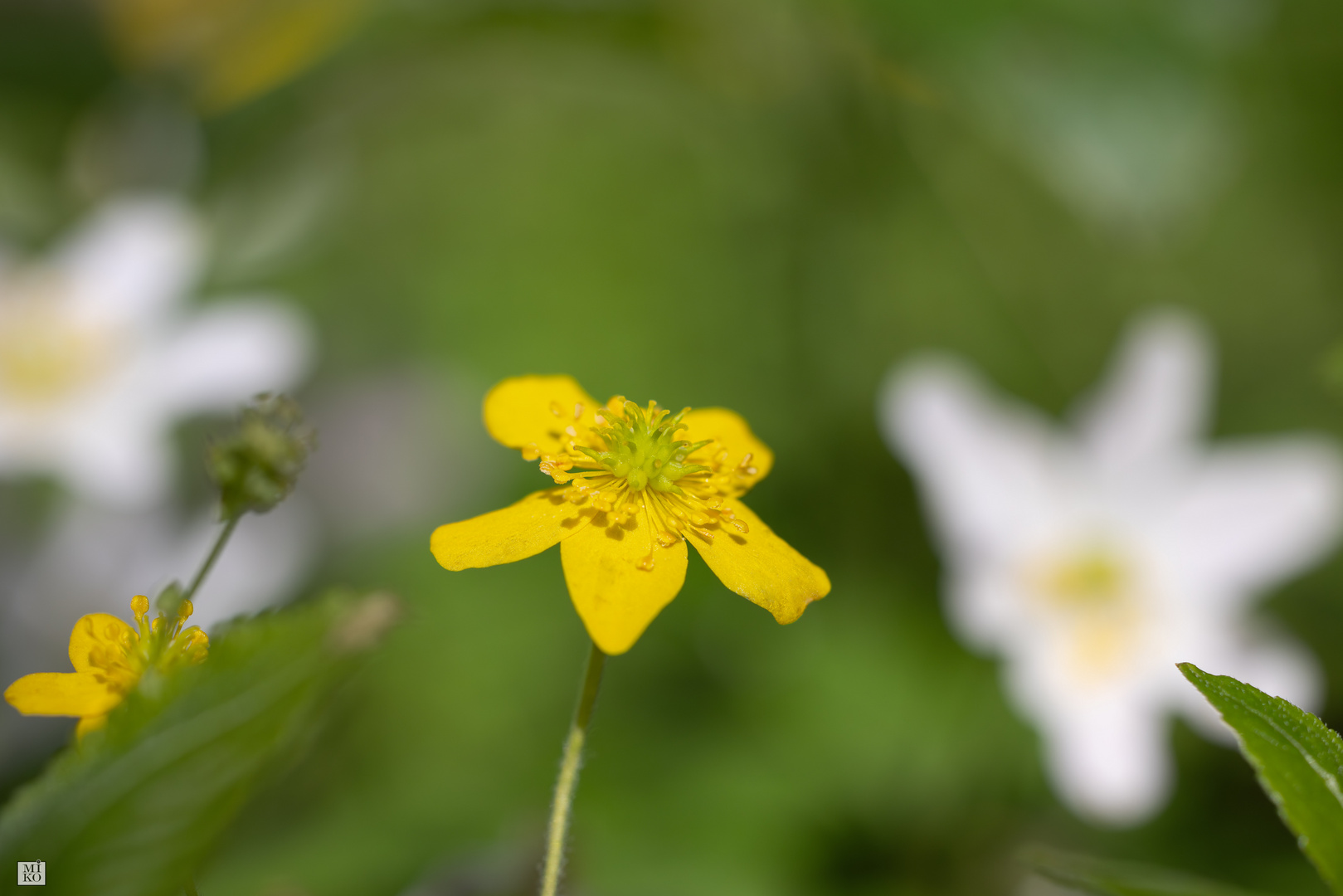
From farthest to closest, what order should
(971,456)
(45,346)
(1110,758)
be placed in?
(45,346) < (971,456) < (1110,758)

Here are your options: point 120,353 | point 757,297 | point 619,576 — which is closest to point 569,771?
point 619,576

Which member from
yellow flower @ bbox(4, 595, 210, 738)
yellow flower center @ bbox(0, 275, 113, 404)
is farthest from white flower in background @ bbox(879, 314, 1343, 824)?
yellow flower center @ bbox(0, 275, 113, 404)

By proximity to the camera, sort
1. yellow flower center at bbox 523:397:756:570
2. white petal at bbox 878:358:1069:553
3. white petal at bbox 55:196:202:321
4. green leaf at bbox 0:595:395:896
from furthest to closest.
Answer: white petal at bbox 55:196:202:321 < white petal at bbox 878:358:1069:553 < yellow flower center at bbox 523:397:756:570 < green leaf at bbox 0:595:395:896

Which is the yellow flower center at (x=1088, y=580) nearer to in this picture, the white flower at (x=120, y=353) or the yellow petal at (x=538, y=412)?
the yellow petal at (x=538, y=412)

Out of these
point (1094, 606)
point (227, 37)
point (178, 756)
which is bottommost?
point (178, 756)

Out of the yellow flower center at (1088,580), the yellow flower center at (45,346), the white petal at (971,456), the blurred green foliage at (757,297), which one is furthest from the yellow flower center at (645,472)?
the yellow flower center at (45,346)

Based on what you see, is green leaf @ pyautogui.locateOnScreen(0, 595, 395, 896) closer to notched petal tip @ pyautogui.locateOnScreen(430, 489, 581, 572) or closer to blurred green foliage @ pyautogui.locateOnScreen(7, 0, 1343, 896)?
notched petal tip @ pyautogui.locateOnScreen(430, 489, 581, 572)

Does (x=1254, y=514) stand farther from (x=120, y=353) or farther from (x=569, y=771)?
(x=120, y=353)
